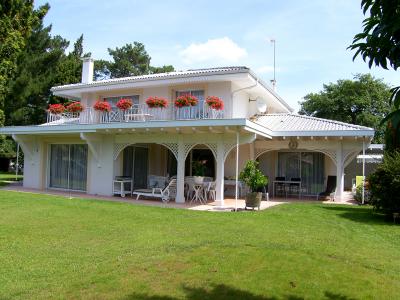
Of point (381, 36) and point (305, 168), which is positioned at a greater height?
point (381, 36)

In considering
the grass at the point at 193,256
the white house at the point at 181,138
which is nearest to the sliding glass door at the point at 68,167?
the white house at the point at 181,138

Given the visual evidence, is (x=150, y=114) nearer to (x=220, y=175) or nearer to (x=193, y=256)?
(x=220, y=175)

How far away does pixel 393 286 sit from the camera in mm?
5547

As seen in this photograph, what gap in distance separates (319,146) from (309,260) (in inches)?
406

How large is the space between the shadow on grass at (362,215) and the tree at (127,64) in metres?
38.9

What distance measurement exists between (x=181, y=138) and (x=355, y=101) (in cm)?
3152

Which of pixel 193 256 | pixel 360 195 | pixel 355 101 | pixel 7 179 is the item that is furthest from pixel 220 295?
pixel 355 101

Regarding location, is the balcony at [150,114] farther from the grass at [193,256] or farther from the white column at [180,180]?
the grass at [193,256]

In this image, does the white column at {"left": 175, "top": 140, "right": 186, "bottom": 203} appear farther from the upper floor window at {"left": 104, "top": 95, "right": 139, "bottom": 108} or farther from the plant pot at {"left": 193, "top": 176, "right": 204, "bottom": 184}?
the upper floor window at {"left": 104, "top": 95, "right": 139, "bottom": 108}

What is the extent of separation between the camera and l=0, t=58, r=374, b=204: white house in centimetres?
1463

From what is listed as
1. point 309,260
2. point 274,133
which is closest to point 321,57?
point 274,133

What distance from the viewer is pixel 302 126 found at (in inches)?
666

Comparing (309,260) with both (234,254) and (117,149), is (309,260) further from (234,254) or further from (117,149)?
(117,149)

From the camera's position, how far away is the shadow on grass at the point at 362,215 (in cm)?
1123
